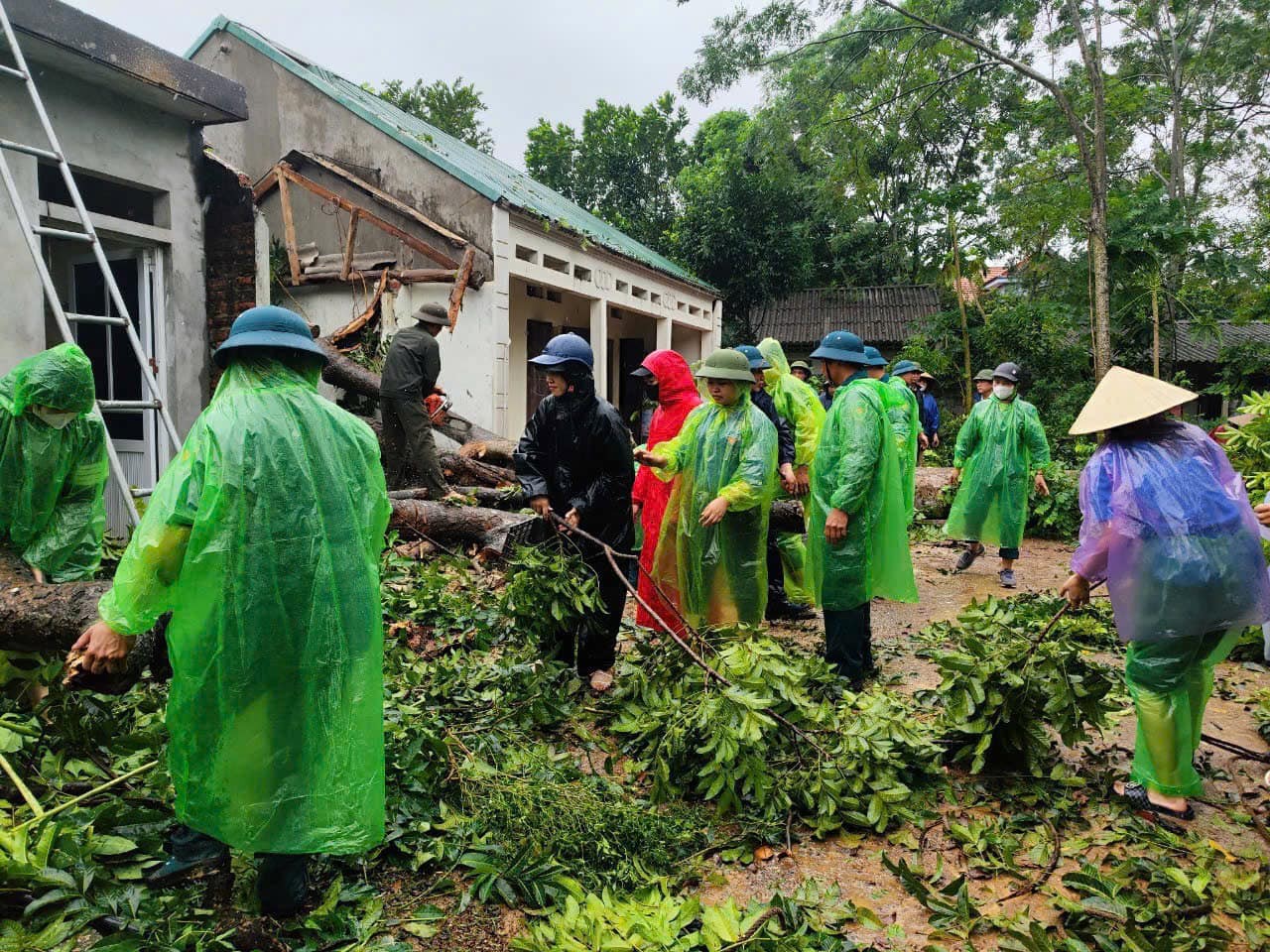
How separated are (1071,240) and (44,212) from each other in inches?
709

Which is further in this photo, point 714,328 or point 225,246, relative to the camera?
point 714,328

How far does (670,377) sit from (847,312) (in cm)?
1610

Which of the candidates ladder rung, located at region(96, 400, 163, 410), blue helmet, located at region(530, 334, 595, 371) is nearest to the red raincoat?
blue helmet, located at region(530, 334, 595, 371)

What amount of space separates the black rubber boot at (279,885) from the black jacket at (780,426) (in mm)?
3687

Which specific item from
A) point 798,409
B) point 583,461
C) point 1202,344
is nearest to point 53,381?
point 583,461

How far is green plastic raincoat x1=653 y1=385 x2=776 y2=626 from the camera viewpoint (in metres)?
4.42

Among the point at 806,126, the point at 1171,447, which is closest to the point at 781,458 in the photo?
the point at 1171,447

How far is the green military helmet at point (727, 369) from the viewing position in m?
4.42

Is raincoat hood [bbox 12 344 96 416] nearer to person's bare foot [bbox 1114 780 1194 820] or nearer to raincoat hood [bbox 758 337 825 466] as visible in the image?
raincoat hood [bbox 758 337 825 466]

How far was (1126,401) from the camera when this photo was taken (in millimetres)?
3107

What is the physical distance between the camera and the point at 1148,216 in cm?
1527

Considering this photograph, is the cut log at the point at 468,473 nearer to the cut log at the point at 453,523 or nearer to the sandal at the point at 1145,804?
the cut log at the point at 453,523

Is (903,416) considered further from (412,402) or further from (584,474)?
(412,402)

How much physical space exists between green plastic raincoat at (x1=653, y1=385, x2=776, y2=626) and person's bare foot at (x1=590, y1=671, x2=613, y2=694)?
57 cm
